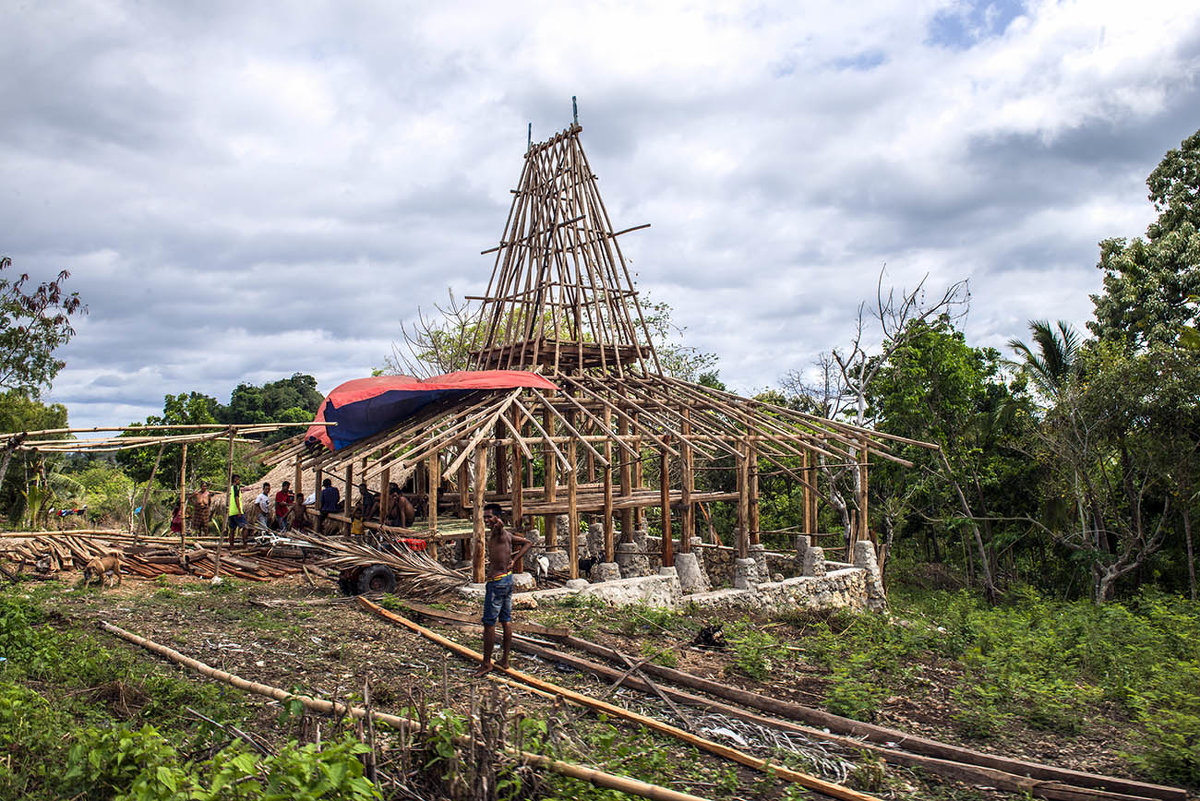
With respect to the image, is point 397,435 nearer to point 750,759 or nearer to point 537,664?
point 537,664

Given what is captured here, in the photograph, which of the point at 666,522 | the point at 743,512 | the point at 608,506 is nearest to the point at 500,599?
the point at 608,506

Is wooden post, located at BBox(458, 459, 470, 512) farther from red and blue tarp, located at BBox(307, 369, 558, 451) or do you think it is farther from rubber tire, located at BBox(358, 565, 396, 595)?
rubber tire, located at BBox(358, 565, 396, 595)

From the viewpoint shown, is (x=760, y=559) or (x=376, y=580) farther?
(x=760, y=559)

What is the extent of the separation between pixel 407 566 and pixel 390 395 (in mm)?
4082

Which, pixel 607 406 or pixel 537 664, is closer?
pixel 537 664

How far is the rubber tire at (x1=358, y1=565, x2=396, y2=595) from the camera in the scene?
12.8 m

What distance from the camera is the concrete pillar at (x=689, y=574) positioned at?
15.0 m

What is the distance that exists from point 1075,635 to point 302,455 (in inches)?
591

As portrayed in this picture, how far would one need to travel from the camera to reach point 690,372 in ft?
97.6

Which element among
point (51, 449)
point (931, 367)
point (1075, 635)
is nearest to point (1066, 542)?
point (931, 367)

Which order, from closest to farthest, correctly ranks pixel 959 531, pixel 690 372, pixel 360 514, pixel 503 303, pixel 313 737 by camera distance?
pixel 313 737
pixel 360 514
pixel 503 303
pixel 959 531
pixel 690 372

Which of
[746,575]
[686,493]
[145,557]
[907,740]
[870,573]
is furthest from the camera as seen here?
[870,573]

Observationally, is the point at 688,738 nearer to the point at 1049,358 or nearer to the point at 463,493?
the point at 463,493

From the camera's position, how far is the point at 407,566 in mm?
12914
